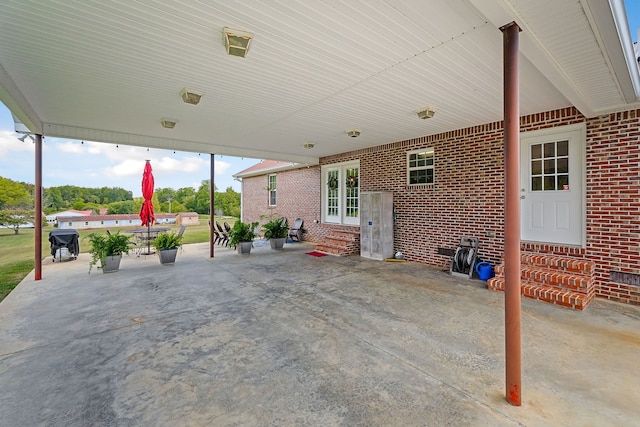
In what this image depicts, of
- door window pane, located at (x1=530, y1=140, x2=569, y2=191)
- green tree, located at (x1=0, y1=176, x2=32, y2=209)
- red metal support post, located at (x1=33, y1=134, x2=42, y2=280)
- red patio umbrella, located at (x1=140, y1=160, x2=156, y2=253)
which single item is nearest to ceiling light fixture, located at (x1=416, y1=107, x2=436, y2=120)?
door window pane, located at (x1=530, y1=140, x2=569, y2=191)

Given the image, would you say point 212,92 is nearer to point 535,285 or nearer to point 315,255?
point 315,255

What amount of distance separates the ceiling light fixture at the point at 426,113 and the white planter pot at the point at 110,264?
7.50 meters

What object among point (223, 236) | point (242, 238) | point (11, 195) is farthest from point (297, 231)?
point (11, 195)

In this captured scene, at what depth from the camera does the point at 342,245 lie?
29.3 ft

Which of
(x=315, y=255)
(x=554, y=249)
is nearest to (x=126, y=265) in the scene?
(x=315, y=255)

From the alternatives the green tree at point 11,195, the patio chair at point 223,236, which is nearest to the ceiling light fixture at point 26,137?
the patio chair at point 223,236

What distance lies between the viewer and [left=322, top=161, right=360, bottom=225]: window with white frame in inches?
376

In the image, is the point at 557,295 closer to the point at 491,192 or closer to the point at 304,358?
the point at 491,192

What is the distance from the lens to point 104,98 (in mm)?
4418

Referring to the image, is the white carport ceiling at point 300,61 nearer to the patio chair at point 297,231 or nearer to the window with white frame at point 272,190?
the patio chair at point 297,231

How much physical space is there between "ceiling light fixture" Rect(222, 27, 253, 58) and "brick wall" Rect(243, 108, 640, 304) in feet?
17.7

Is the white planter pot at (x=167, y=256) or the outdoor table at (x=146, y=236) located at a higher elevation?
the outdoor table at (x=146, y=236)

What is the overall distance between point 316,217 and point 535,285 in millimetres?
7446

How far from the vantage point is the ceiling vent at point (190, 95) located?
4172 millimetres
